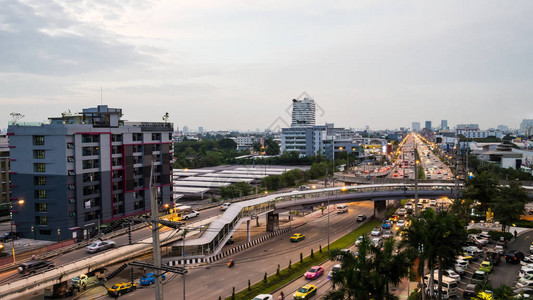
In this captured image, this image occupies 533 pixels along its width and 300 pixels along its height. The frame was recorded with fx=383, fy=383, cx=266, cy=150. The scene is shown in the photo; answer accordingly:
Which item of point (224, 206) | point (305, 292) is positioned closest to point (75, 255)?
point (305, 292)

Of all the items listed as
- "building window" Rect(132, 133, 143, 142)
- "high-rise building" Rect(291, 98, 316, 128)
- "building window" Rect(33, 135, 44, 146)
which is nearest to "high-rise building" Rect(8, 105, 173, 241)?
"building window" Rect(33, 135, 44, 146)

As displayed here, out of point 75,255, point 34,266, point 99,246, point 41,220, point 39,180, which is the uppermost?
point 39,180

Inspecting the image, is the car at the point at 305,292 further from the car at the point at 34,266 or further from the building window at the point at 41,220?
the building window at the point at 41,220

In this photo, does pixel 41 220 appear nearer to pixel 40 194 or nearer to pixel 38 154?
pixel 40 194

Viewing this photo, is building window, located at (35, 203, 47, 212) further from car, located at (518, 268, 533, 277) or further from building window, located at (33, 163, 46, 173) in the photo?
car, located at (518, 268, 533, 277)

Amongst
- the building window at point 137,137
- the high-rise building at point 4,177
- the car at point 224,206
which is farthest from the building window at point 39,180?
the car at point 224,206

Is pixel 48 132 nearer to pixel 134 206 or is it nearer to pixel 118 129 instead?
pixel 118 129

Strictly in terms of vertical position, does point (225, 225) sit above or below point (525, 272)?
above
